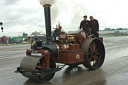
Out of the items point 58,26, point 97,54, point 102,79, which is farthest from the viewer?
point 97,54

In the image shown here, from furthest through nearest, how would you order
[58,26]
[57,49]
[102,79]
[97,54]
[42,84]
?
[97,54]
[58,26]
[57,49]
[102,79]
[42,84]

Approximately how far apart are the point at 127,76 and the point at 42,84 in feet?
8.06

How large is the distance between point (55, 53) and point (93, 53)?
66.8 inches

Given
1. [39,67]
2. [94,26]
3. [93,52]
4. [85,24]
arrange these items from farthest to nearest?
[94,26] < [85,24] < [93,52] < [39,67]

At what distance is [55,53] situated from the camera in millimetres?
4629

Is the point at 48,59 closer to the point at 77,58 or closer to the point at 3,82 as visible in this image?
the point at 77,58

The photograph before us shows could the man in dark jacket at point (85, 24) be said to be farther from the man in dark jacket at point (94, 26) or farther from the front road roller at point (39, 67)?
the front road roller at point (39, 67)

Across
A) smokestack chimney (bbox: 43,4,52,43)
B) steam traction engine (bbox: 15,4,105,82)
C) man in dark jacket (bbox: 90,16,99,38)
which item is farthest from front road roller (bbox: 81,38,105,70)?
smokestack chimney (bbox: 43,4,52,43)

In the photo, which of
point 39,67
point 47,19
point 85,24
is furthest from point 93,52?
point 39,67

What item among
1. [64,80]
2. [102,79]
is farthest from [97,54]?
[64,80]

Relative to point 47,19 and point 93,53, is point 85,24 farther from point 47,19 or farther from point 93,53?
point 47,19

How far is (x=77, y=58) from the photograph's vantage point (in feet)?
16.1

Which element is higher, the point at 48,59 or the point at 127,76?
the point at 48,59

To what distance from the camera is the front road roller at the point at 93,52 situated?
5.25 meters
